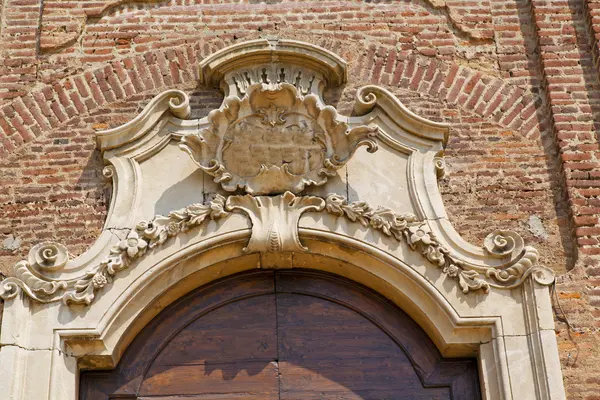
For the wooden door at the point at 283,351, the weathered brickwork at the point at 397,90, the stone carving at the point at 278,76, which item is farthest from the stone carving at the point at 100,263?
the stone carving at the point at 278,76

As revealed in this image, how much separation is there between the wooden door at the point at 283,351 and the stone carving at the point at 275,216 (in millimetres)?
298

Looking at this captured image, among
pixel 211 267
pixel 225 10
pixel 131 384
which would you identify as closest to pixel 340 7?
pixel 225 10

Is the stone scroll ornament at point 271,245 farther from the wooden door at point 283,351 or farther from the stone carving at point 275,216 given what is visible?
the wooden door at point 283,351

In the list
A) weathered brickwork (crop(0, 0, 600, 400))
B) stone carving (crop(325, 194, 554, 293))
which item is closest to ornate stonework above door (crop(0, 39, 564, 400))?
stone carving (crop(325, 194, 554, 293))

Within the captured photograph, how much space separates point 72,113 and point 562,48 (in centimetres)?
362

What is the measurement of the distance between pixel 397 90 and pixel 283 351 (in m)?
2.16

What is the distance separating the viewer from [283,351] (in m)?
7.41

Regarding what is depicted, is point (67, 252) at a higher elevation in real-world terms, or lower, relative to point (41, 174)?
lower

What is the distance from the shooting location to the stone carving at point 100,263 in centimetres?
729

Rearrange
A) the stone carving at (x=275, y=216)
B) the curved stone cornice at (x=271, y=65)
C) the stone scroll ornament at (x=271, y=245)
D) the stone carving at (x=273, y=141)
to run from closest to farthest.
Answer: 1. the stone scroll ornament at (x=271, y=245)
2. the stone carving at (x=275, y=216)
3. the stone carving at (x=273, y=141)
4. the curved stone cornice at (x=271, y=65)

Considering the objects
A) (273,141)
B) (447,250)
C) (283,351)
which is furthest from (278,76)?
(283,351)

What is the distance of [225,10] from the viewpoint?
875cm

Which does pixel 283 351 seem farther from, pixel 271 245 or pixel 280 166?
pixel 280 166

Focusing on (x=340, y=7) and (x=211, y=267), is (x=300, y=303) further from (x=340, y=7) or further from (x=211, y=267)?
(x=340, y=7)
